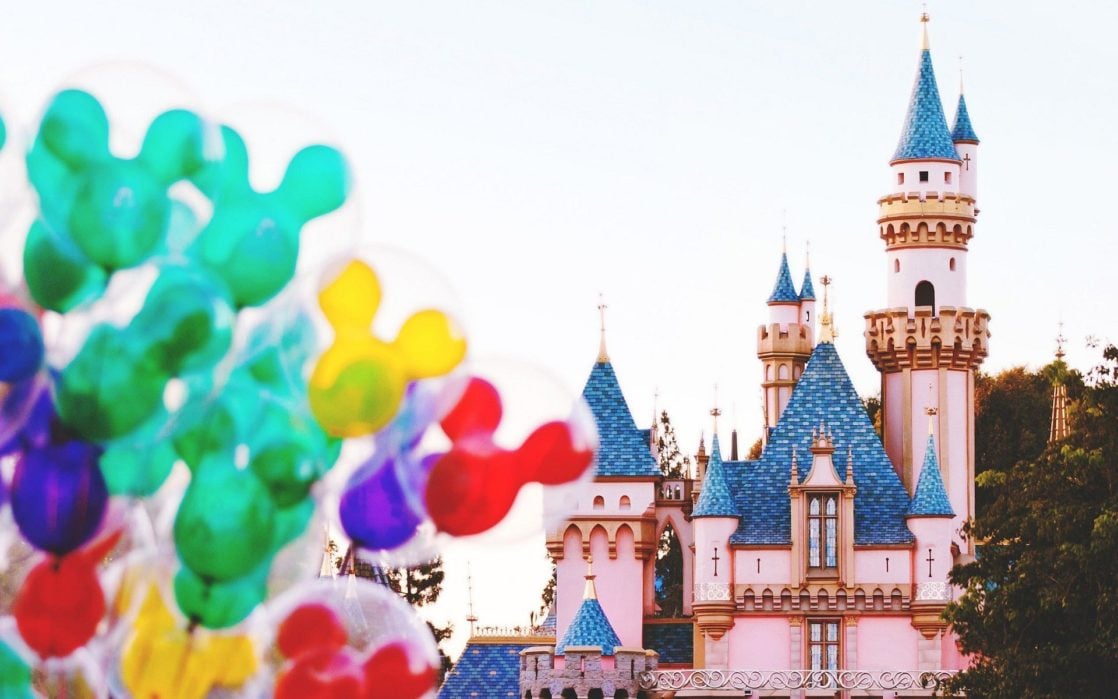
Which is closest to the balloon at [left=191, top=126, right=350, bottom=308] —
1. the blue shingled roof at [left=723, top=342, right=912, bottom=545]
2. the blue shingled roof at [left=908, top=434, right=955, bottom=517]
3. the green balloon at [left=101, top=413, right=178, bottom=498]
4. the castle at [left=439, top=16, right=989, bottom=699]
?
the green balloon at [left=101, top=413, right=178, bottom=498]

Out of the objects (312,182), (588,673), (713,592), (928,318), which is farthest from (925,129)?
(312,182)

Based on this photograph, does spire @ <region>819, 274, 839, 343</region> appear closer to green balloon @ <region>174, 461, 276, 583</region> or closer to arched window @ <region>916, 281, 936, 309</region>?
arched window @ <region>916, 281, 936, 309</region>

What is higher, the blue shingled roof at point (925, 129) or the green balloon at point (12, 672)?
the blue shingled roof at point (925, 129)

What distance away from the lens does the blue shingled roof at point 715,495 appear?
191ft

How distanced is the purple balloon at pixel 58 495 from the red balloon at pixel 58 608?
149mm

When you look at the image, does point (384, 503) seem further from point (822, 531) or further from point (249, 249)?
point (822, 531)

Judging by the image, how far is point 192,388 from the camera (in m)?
15.9

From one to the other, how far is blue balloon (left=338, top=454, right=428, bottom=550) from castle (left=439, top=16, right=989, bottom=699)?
40171 mm

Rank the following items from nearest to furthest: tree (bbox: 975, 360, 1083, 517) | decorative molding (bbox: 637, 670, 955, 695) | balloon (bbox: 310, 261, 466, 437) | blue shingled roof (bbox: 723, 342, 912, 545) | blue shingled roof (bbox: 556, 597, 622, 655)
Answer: balloon (bbox: 310, 261, 466, 437)
decorative molding (bbox: 637, 670, 955, 695)
blue shingled roof (bbox: 556, 597, 622, 655)
blue shingled roof (bbox: 723, 342, 912, 545)
tree (bbox: 975, 360, 1083, 517)

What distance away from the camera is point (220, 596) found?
15.8 metres

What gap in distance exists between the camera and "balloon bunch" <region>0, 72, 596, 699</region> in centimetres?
1569

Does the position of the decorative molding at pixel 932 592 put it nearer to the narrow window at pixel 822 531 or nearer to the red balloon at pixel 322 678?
the narrow window at pixel 822 531

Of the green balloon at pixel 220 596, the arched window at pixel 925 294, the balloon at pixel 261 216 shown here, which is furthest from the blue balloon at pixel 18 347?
the arched window at pixel 925 294

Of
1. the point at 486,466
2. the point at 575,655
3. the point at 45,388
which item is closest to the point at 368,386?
the point at 486,466
